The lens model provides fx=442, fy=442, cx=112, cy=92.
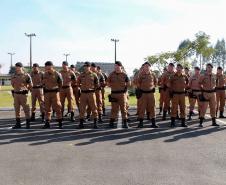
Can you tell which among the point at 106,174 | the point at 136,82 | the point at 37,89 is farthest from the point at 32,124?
the point at 106,174

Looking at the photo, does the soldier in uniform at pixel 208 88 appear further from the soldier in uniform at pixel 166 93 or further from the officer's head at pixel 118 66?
the officer's head at pixel 118 66

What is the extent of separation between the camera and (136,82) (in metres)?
13.5

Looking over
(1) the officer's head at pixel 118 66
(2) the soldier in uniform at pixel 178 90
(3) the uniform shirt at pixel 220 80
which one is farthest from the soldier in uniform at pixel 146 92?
(3) the uniform shirt at pixel 220 80

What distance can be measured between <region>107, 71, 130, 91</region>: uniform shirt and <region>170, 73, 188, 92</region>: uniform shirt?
4.99 feet

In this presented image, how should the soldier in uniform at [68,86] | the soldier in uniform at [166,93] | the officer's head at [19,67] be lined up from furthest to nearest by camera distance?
the soldier in uniform at [166,93], the soldier in uniform at [68,86], the officer's head at [19,67]

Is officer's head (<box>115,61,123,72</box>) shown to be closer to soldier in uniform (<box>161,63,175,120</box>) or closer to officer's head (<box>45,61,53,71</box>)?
officer's head (<box>45,61,53,71</box>)

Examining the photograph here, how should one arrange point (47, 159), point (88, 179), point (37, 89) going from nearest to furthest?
point (88, 179)
point (47, 159)
point (37, 89)

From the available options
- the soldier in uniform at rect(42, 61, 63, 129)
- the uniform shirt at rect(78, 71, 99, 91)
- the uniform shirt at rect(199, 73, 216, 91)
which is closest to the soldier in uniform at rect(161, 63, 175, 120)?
the uniform shirt at rect(199, 73, 216, 91)

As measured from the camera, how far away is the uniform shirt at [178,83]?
1386 cm

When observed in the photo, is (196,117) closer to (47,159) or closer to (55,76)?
(55,76)

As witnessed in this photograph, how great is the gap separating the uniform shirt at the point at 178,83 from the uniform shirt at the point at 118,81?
152 cm

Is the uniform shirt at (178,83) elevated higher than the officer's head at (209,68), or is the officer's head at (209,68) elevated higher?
the officer's head at (209,68)

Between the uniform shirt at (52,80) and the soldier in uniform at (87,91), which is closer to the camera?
the uniform shirt at (52,80)

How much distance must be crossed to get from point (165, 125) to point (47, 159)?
20.4 feet
